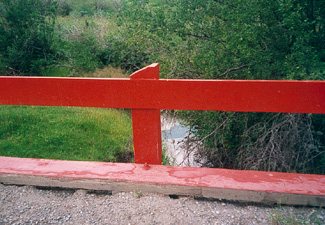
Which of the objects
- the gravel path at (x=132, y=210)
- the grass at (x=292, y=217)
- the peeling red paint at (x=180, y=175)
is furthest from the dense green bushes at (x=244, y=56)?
the gravel path at (x=132, y=210)

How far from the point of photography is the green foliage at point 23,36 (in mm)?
10289

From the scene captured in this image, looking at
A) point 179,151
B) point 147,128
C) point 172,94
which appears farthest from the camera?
point 179,151

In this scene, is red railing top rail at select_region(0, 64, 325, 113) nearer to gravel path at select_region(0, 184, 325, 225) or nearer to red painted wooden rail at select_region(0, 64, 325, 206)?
red painted wooden rail at select_region(0, 64, 325, 206)

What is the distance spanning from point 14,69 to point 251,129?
786 cm

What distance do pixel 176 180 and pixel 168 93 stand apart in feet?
2.62

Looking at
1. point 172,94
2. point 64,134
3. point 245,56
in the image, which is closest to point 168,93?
point 172,94

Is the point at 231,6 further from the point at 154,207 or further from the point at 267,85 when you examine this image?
the point at 154,207

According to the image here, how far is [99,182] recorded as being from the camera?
3010 millimetres

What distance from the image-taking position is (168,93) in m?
2.88

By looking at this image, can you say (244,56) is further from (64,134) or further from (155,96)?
(64,134)

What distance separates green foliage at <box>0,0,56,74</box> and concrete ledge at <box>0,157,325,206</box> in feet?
26.0

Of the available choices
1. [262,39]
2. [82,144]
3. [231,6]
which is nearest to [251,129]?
[262,39]

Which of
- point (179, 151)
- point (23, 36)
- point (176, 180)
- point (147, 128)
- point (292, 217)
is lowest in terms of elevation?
point (179, 151)

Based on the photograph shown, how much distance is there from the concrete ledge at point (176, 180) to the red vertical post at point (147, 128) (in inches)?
6.1
